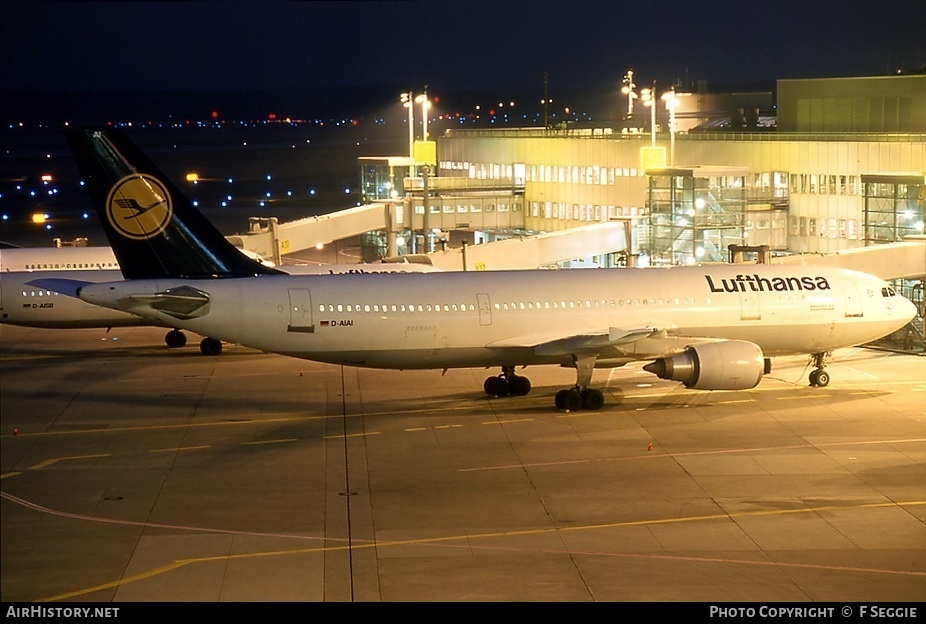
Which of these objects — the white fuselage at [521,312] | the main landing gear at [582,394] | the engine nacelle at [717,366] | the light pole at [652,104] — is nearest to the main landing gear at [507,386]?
the white fuselage at [521,312]

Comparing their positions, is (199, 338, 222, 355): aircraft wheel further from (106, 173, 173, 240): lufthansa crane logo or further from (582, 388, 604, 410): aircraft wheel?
(582, 388, 604, 410): aircraft wheel

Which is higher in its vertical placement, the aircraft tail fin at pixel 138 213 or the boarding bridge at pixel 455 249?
the aircraft tail fin at pixel 138 213

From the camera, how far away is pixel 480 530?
24.2 meters

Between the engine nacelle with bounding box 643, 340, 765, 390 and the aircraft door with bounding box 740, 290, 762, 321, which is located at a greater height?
the aircraft door with bounding box 740, 290, 762, 321

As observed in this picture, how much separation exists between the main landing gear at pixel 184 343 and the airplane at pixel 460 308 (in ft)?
29.7

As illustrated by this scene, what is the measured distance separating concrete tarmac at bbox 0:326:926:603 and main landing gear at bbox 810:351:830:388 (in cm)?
45

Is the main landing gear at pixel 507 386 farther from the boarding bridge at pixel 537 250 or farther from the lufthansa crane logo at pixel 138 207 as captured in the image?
the boarding bridge at pixel 537 250

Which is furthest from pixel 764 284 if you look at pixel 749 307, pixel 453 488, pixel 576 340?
pixel 453 488

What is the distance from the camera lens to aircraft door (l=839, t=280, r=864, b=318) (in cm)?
3969

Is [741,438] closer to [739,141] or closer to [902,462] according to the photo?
[902,462]

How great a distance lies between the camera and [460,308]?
120 ft

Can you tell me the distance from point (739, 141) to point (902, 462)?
38577 mm

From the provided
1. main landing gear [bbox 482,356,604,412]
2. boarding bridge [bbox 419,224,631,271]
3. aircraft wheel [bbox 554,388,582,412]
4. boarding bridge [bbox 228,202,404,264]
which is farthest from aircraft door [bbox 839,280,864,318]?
boarding bridge [bbox 228,202,404,264]

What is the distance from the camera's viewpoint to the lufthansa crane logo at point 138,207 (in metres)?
35.5
